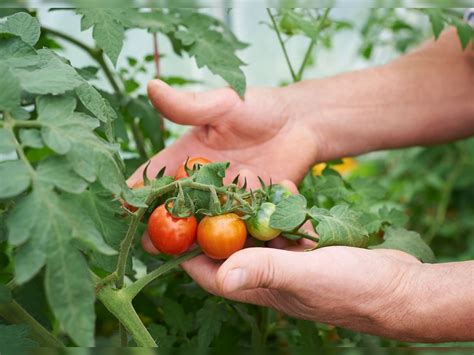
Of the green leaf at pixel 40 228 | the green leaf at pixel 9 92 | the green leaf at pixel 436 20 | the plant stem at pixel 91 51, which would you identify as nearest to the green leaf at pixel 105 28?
the plant stem at pixel 91 51

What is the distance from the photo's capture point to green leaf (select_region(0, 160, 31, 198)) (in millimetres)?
707

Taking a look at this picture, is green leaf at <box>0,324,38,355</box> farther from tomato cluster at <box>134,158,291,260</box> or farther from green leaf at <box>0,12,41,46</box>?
green leaf at <box>0,12,41,46</box>

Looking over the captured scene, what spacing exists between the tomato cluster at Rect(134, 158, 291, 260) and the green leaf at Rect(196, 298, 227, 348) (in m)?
0.17

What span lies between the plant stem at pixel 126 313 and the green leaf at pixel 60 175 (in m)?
0.33

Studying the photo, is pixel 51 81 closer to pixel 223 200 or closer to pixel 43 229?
pixel 43 229

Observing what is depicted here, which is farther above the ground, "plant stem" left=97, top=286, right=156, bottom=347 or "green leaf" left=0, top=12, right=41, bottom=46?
"green leaf" left=0, top=12, right=41, bottom=46

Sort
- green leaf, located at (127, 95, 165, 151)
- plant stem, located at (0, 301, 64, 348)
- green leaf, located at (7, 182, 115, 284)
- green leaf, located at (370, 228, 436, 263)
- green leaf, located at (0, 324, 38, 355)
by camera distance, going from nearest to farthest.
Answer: green leaf, located at (7, 182, 115, 284), green leaf, located at (0, 324, 38, 355), plant stem, located at (0, 301, 64, 348), green leaf, located at (370, 228, 436, 263), green leaf, located at (127, 95, 165, 151)

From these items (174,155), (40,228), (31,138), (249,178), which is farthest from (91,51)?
(40,228)

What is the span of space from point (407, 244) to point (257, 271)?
17.1 inches

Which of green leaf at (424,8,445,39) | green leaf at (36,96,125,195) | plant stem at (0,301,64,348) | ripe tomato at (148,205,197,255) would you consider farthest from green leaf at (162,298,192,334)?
green leaf at (424,8,445,39)

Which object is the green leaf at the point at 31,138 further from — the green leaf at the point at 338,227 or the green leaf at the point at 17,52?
the green leaf at the point at 338,227

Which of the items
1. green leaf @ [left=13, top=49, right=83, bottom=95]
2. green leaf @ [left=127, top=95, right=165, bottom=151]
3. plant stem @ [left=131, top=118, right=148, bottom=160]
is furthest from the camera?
plant stem @ [left=131, top=118, right=148, bottom=160]

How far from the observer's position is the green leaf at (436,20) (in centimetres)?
143

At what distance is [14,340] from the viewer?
930 millimetres
